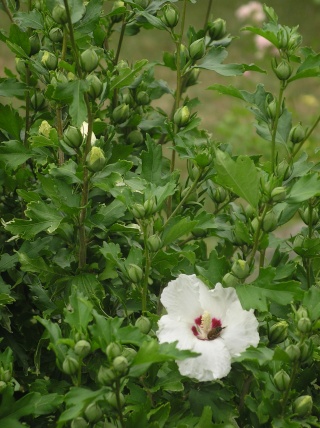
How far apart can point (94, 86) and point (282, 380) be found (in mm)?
415

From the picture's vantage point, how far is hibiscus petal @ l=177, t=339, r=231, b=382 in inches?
32.9

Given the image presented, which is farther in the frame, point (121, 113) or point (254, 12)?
point (254, 12)

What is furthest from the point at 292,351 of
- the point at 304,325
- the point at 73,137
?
the point at 73,137

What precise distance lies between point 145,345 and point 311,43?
146 inches

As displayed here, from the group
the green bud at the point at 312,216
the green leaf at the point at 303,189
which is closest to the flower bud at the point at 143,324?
the green leaf at the point at 303,189

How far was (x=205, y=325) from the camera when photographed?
0.91 metres

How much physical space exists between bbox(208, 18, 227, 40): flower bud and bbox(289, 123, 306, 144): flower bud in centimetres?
24

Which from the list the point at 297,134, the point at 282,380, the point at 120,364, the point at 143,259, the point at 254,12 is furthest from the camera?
the point at 254,12

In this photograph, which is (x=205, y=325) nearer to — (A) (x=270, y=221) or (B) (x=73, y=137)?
(A) (x=270, y=221)

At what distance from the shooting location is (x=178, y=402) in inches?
36.7

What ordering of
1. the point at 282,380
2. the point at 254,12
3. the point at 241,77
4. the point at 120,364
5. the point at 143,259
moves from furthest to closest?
the point at 254,12 < the point at 241,77 < the point at 143,259 < the point at 282,380 < the point at 120,364

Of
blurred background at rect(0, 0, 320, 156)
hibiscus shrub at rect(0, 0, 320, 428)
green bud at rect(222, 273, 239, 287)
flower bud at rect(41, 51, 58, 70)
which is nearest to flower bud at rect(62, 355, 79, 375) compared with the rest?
hibiscus shrub at rect(0, 0, 320, 428)

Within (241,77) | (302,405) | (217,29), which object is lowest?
(241,77)

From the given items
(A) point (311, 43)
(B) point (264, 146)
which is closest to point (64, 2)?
(B) point (264, 146)
